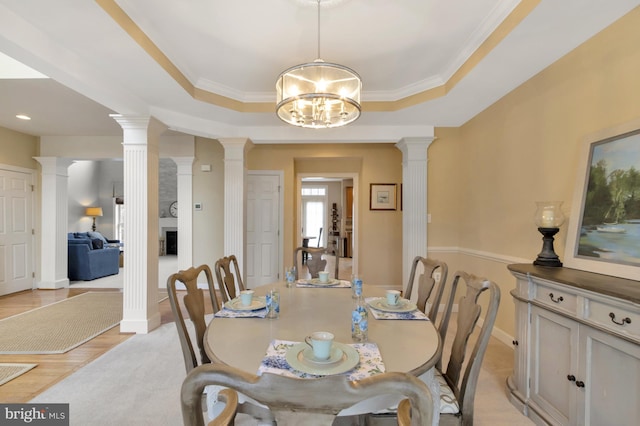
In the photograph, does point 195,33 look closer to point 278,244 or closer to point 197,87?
point 197,87

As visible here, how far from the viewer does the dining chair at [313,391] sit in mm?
545

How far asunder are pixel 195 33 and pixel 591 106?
277 cm

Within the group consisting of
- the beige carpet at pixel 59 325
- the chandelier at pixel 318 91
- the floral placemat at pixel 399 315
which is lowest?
the beige carpet at pixel 59 325

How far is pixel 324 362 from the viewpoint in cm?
100

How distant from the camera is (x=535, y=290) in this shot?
186 centimetres

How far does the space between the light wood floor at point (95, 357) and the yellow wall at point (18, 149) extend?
311 cm

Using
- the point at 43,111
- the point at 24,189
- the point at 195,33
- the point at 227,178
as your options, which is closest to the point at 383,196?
the point at 227,178

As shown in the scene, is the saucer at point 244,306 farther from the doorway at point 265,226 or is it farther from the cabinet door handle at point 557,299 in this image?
the doorway at point 265,226

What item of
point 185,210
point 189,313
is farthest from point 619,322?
point 185,210

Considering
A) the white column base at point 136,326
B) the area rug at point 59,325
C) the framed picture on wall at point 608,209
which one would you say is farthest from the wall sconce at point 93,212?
the framed picture on wall at point 608,209

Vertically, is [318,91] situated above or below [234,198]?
above

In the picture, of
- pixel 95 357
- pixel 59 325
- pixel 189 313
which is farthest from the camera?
pixel 59 325

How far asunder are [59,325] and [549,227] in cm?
478

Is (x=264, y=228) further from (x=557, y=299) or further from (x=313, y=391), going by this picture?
(x=313, y=391)
